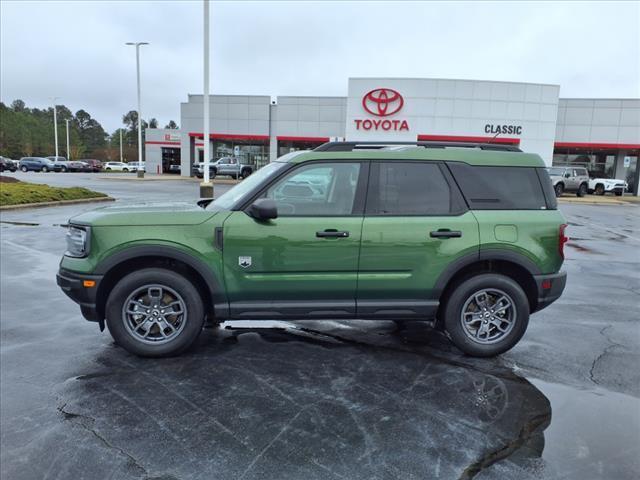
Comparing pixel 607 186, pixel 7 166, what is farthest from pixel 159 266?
pixel 7 166

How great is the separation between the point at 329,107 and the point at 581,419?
40.0 meters

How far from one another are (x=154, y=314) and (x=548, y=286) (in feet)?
11.9

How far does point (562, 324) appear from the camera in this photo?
570 centimetres

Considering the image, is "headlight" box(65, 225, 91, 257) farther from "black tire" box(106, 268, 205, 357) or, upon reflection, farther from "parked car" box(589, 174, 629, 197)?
"parked car" box(589, 174, 629, 197)

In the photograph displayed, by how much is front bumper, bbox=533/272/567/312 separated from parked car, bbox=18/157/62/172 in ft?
196

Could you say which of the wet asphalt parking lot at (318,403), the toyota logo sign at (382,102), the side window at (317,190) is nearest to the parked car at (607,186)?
the toyota logo sign at (382,102)

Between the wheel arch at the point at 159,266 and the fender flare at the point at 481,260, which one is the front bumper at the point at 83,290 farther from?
the fender flare at the point at 481,260

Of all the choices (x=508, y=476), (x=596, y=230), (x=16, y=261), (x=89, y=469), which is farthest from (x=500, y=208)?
A: (x=596, y=230)

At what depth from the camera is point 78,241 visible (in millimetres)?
4289

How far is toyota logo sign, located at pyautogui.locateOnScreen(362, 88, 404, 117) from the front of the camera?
34562mm

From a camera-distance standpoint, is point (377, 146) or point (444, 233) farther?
point (377, 146)

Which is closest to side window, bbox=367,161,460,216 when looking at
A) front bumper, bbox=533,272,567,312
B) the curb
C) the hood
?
front bumper, bbox=533,272,567,312

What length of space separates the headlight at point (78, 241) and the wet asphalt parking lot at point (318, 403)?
946 mm

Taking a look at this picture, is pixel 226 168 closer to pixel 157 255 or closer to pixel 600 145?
pixel 600 145
